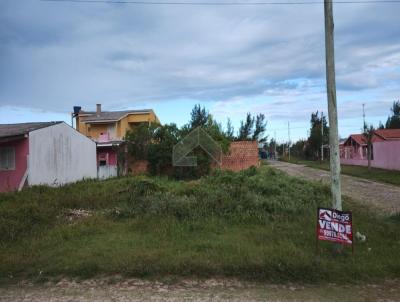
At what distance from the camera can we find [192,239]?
845 cm

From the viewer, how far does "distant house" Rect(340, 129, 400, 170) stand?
3425 centimetres

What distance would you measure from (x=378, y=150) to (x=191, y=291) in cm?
3619

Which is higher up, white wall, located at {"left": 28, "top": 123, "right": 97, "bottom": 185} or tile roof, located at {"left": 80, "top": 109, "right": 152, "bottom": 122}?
tile roof, located at {"left": 80, "top": 109, "right": 152, "bottom": 122}

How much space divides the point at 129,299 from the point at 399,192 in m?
15.6

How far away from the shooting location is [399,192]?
715 inches

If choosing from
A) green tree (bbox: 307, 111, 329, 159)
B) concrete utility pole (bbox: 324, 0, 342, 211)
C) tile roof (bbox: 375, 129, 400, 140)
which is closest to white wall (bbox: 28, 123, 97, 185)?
concrete utility pole (bbox: 324, 0, 342, 211)

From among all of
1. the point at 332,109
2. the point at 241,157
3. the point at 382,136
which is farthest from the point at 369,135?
the point at 332,109

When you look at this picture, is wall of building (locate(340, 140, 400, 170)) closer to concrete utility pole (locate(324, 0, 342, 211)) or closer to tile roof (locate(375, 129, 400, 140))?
tile roof (locate(375, 129, 400, 140))

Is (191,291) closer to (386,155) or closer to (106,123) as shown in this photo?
(386,155)

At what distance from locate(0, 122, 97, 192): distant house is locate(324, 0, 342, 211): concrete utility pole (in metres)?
16.2

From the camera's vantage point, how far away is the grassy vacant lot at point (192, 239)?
6.74m

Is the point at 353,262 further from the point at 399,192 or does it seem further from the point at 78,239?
the point at 399,192

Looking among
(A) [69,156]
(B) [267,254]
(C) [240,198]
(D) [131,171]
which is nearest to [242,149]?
(D) [131,171]

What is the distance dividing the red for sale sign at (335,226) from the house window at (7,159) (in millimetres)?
17993
